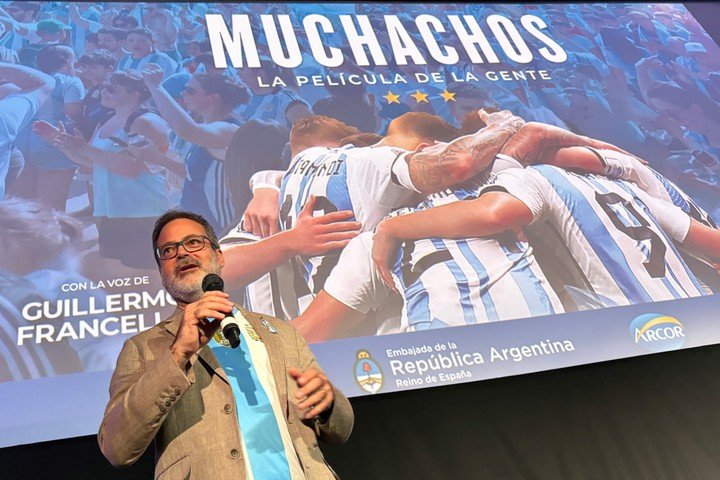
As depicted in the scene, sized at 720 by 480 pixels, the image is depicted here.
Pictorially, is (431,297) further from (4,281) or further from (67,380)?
(4,281)

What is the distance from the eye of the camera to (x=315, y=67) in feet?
9.61

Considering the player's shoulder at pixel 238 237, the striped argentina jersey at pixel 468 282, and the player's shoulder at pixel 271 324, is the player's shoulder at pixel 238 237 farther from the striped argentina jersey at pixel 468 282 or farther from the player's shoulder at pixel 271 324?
the player's shoulder at pixel 271 324

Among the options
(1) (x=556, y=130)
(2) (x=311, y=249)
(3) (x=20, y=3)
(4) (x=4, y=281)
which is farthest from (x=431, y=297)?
(3) (x=20, y=3)

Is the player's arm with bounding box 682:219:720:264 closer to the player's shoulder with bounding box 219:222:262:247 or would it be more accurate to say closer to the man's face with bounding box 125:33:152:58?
the player's shoulder with bounding box 219:222:262:247

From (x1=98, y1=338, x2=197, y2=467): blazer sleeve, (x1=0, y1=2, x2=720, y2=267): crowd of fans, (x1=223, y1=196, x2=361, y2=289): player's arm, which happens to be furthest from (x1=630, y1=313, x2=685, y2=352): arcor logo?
(x1=98, y1=338, x2=197, y2=467): blazer sleeve

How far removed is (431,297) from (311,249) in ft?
1.51

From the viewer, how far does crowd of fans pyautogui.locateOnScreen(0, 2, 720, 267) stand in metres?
2.38

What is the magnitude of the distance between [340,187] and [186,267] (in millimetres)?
1198

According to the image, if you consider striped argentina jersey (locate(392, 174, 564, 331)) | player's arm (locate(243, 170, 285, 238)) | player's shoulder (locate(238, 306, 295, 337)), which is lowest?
player's shoulder (locate(238, 306, 295, 337))

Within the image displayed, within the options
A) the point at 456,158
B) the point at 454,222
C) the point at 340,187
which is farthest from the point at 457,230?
the point at 340,187

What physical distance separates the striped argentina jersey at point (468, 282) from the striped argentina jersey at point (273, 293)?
0.38 m

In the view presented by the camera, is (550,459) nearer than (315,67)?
Yes

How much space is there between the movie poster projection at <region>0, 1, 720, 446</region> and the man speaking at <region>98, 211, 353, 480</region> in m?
0.77

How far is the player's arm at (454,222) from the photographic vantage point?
236 cm
